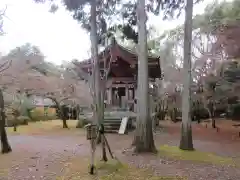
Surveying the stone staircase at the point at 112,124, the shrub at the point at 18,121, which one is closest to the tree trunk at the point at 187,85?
the stone staircase at the point at 112,124

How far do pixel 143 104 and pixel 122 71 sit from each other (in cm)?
918

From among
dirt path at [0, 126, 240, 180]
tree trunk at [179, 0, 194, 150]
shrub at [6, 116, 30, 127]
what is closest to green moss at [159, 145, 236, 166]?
tree trunk at [179, 0, 194, 150]

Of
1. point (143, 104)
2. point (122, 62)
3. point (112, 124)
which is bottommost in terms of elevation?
point (112, 124)

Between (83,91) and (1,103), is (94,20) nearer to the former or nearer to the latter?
(1,103)

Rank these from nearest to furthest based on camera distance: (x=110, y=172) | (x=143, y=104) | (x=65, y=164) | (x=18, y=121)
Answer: (x=110, y=172)
(x=65, y=164)
(x=143, y=104)
(x=18, y=121)

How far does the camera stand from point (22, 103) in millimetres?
28438

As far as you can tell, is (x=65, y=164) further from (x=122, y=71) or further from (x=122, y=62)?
(x=122, y=71)

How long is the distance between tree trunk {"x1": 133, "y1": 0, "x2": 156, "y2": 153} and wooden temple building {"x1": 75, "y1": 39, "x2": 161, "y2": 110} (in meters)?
5.61

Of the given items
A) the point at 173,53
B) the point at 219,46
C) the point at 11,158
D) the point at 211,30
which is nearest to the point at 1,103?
the point at 11,158

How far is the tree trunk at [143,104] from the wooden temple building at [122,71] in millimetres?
5609

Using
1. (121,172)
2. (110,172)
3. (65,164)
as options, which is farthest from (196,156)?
(65,164)

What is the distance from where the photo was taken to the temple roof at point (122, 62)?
54.2ft

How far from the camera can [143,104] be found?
10156 mm

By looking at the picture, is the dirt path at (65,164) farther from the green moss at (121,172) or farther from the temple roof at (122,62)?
the temple roof at (122,62)
